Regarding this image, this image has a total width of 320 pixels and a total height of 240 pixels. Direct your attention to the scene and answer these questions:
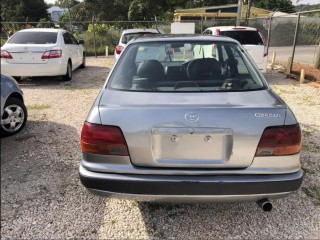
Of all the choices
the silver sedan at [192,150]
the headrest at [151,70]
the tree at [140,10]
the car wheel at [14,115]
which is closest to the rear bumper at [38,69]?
the car wheel at [14,115]

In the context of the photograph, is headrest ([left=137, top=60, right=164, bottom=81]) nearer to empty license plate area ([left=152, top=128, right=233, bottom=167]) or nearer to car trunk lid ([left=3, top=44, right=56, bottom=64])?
empty license plate area ([left=152, top=128, right=233, bottom=167])

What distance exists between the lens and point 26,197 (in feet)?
10.5

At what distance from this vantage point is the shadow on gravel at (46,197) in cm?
268

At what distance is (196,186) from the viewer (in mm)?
2357

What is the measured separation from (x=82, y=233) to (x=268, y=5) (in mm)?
62312

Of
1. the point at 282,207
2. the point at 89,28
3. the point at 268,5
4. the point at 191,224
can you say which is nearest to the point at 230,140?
the point at 191,224

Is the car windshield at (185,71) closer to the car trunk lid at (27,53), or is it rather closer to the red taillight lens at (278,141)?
the red taillight lens at (278,141)

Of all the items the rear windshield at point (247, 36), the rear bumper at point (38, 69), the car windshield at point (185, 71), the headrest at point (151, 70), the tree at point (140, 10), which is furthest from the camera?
the tree at point (140, 10)

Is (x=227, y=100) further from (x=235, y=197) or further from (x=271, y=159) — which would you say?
(x=235, y=197)

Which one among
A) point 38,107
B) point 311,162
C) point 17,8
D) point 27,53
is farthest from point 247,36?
point 17,8

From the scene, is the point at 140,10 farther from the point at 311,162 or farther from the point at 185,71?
the point at 185,71

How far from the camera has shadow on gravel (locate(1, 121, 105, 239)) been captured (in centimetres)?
268

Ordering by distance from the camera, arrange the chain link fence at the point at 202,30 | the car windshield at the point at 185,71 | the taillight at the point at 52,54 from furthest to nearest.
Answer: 1. the chain link fence at the point at 202,30
2. the taillight at the point at 52,54
3. the car windshield at the point at 185,71

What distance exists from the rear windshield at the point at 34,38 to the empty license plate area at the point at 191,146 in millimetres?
7531
